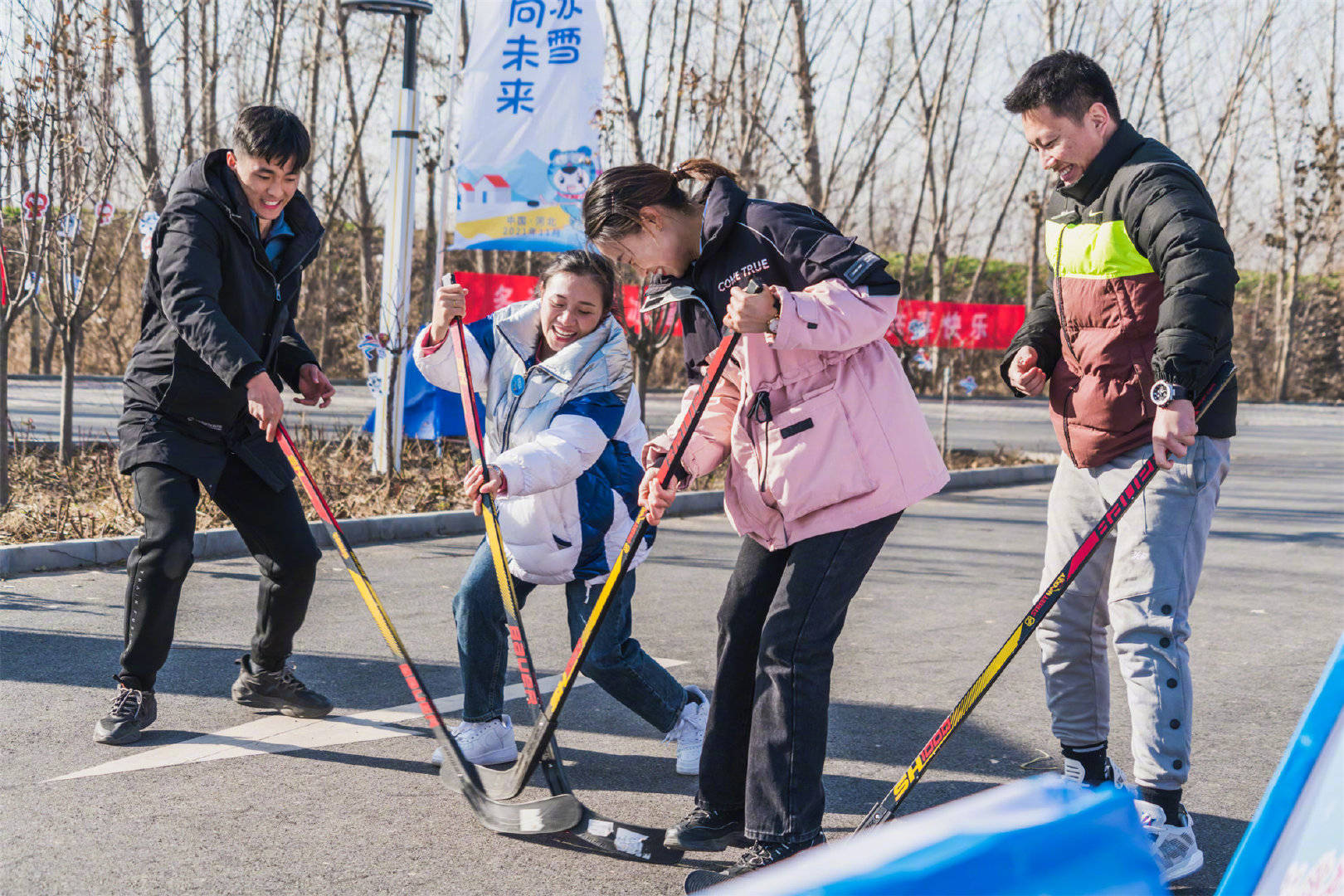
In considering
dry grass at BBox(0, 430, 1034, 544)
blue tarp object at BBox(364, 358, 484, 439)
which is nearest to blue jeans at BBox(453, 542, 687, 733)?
dry grass at BBox(0, 430, 1034, 544)

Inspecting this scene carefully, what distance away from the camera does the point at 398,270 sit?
29.9ft

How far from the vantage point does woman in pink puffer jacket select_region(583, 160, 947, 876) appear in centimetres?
275

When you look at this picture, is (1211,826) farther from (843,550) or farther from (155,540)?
(155,540)

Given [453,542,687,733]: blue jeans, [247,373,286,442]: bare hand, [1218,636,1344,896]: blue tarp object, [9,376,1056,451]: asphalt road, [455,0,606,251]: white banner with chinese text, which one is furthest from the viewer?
[9,376,1056,451]: asphalt road

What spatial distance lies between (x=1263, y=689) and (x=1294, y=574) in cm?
295

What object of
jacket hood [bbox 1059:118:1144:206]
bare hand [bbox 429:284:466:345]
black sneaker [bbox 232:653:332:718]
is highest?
jacket hood [bbox 1059:118:1144:206]

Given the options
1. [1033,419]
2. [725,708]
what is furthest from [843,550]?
[1033,419]

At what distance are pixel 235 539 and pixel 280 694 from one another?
2917 mm

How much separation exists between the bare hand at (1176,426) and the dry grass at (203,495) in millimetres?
5019

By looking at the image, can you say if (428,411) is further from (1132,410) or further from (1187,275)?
(1187,275)

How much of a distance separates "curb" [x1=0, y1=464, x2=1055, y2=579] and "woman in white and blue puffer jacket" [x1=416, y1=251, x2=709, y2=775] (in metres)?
1.47

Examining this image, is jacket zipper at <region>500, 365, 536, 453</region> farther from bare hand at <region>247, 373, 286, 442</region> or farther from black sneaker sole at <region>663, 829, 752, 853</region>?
black sneaker sole at <region>663, 829, 752, 853</region>

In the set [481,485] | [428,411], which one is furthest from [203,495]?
[481,485]

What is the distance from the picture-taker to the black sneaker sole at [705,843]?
9.74 feet
